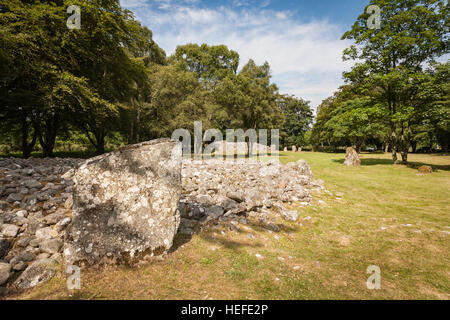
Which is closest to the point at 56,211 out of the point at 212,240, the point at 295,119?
the point at 212,240

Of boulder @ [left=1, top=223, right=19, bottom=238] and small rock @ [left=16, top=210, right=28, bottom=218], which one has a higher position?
small rock @ [left=16, top=210, right=28, bottom=218]

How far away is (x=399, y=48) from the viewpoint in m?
16.9

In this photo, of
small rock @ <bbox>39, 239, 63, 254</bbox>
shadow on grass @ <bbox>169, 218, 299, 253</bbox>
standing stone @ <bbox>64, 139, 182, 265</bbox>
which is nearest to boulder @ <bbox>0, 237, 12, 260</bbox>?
small rock @ <bbox>39, 239, 63, 254</bbox>

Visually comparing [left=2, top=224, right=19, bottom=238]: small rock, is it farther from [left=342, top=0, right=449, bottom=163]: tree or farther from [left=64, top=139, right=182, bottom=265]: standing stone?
[left=342, top=0, right=449, bottom=163]: tree

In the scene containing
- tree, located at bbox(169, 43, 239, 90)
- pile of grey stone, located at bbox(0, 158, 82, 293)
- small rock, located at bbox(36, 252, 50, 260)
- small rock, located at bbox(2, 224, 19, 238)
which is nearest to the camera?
pile of grey stone, located at bbox(0, 158, 82, 293)

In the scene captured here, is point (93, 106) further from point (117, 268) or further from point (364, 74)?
point (364, 74)

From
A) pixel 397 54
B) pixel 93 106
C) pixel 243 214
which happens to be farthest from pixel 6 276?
pixel 397 54

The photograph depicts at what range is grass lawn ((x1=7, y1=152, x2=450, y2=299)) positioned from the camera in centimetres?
304

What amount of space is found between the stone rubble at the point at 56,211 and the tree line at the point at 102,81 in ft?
29.0

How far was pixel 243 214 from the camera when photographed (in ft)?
20.5

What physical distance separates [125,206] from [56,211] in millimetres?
2449

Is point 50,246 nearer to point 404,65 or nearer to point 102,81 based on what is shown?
point 102,81

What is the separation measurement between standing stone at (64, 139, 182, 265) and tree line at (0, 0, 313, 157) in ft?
40.9

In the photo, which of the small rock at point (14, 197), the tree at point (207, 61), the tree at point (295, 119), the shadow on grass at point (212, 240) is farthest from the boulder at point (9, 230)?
the tree at point (295, 119)
